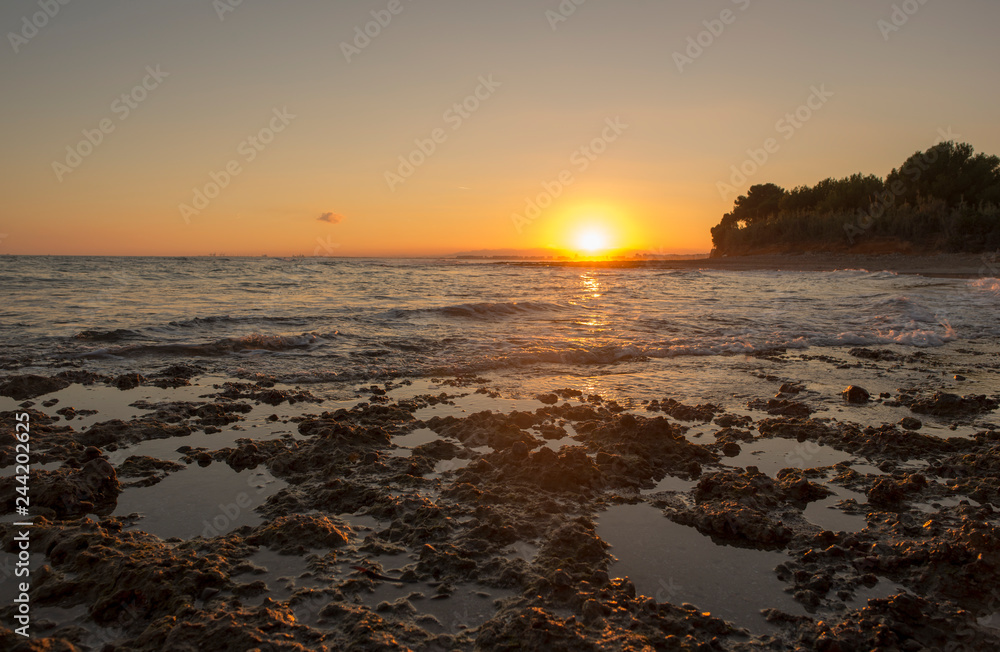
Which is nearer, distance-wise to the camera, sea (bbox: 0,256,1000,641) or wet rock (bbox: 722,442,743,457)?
sea (bbox: 0,256,1000,641)

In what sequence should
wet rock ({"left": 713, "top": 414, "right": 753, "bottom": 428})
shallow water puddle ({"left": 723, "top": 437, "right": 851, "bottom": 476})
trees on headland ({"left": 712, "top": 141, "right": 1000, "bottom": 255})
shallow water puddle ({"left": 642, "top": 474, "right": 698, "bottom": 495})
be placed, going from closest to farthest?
shallow water puddle ({"left": 642, "top": 474, "right": 698, "bottom": 495}) → shallow water puddle ({"left": 723, "top": 437, "right": 851, "bottom": 476}) → wet rock ({"left": 713, "top": 414, "right": 753, "bottom": 428}) → trees on headland ({"left": 712, "top": 141, "right": 1000, "bottom": 255})

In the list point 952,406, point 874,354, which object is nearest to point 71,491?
point 952,406

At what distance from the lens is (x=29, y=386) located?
6.24m

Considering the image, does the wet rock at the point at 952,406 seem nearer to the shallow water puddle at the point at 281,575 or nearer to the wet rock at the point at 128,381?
the shallow water puddle at the point at 281,575

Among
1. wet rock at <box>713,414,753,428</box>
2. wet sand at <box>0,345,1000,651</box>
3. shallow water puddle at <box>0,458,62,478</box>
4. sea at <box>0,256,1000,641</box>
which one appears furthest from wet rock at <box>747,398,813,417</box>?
shallow water puddle at <box>0,458,62,478</box>

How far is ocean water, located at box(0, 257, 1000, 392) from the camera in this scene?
27.0 feet

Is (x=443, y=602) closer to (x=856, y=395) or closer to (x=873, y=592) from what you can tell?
(x=873, y=592)

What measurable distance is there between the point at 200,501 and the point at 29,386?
4463 mm

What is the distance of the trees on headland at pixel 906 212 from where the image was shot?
37031 millimetres

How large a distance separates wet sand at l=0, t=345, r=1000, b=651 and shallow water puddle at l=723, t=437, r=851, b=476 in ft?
0.09

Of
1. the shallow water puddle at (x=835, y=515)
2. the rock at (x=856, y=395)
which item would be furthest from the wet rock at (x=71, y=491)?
the rock at (x=856, y=395)

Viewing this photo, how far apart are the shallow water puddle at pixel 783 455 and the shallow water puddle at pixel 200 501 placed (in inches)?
140

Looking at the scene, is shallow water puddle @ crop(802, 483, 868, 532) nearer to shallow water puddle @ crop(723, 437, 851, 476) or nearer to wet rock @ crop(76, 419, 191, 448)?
shallow water puddle @ crop(723, 437, 851, 476)

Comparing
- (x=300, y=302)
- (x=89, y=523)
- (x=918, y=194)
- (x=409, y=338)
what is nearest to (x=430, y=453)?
(x=89, y=523)
